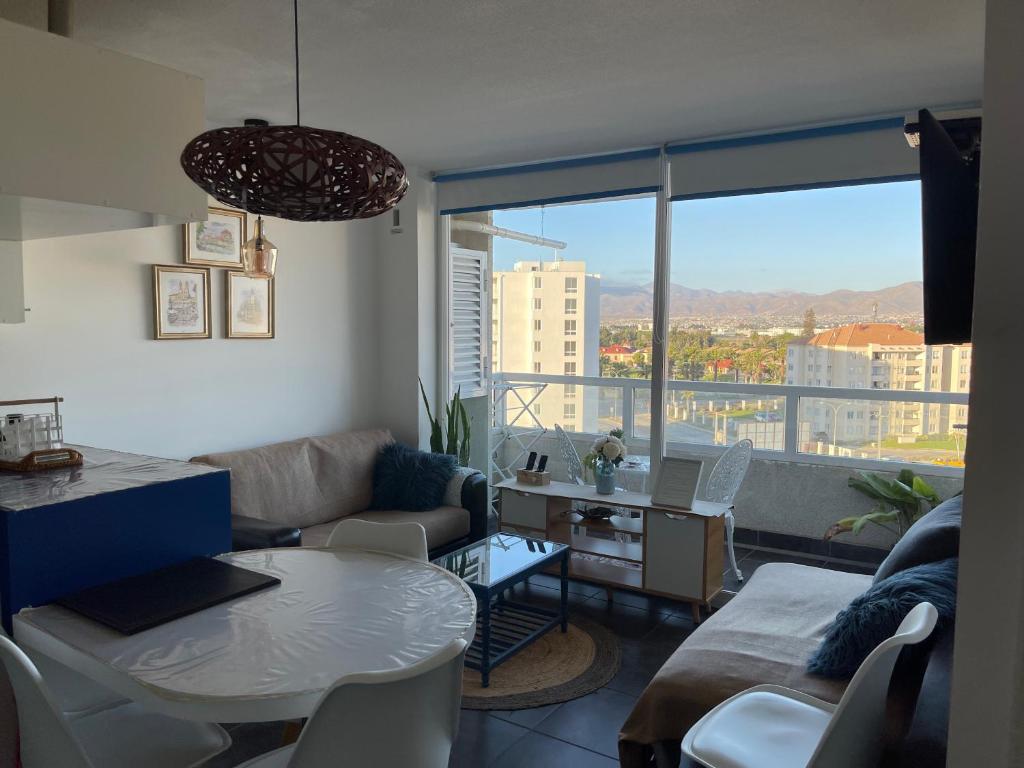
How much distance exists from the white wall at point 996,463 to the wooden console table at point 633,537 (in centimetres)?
305

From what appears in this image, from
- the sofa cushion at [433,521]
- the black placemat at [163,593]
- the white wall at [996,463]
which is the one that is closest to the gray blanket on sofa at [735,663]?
the black placemat at [163,593]

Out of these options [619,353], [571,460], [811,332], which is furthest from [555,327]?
[811,332]

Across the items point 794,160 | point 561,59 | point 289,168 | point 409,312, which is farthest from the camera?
point 409,312

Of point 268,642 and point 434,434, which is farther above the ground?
point 434,434

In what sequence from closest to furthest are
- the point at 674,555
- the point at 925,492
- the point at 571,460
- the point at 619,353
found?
the point at 674,555, the point at 925,492, the point at 571,460, the point at 619,353

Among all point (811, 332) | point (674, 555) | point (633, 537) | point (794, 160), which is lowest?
point (633, 537)

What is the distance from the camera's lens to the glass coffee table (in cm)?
300

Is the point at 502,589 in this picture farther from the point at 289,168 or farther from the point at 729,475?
the point at 289,168

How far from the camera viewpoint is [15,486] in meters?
1.99

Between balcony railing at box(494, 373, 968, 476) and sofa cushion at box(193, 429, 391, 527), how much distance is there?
1.81m

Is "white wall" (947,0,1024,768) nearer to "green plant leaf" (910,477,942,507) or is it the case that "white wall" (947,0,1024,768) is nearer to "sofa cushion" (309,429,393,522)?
"sofa cushion" (309,429,393,522)

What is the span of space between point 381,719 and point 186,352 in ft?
9.77

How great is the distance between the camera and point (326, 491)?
4242 millimetres

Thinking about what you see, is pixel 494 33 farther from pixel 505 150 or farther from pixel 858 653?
pixel 858 653
